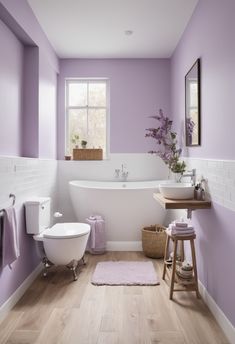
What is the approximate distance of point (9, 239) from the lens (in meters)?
2.20

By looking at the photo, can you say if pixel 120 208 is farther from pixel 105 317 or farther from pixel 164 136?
pixel 105 317

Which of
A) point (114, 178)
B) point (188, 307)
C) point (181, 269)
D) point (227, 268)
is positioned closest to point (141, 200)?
point (114, 178)

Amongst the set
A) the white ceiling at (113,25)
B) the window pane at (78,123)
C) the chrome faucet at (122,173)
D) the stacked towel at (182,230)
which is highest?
the white ceiling at (113,25)

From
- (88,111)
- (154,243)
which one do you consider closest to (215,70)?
(154,243)

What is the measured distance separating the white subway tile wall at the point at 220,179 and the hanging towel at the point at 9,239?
1.58 metres

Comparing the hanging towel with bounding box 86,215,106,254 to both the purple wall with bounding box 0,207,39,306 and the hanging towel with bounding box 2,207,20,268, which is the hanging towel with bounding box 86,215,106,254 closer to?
the purple wall with bounding box 0,207,39,306

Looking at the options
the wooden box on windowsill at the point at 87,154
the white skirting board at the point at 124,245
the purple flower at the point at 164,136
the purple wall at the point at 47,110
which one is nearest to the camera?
the purple wall at the point at 47,110

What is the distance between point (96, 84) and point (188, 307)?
3331mm

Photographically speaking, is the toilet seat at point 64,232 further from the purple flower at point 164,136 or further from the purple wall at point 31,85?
the purple flower at point 164,136

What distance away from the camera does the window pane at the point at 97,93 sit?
14.5 feet

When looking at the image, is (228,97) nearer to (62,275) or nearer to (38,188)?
(38,188)

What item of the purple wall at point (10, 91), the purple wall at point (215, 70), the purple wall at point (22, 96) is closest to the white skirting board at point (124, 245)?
the purple wall at point (22, 96)

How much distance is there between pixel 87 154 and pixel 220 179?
8.13ft

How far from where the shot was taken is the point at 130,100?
169 inches
